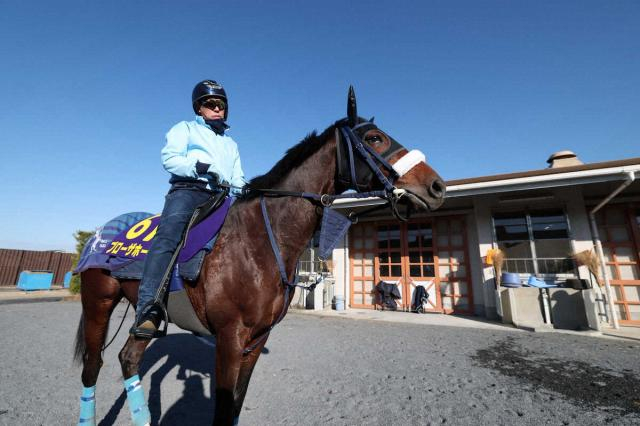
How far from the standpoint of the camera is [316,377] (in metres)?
3.71

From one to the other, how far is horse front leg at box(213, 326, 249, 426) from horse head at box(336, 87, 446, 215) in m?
1.23

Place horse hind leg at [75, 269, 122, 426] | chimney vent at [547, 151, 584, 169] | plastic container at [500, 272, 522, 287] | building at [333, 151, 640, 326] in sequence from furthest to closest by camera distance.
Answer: chimney vent at [547, 151, 584, 169]
plastic container at [500, 272, 522, 287]
building at [333, 151, 640, 326]
horse hind leg at [75, 269, 122, 426]

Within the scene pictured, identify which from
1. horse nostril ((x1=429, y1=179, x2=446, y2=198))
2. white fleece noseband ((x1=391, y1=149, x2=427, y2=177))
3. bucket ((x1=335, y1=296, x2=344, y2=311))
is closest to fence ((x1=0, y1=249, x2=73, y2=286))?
bucket ((x1=335, y1=296, x2=344, y2=311))

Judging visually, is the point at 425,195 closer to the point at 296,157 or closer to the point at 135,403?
the point at 296,157

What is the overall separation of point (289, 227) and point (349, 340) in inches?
186

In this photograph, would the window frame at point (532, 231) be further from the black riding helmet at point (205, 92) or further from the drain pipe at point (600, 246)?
the black riding helmet at point (205, 92)

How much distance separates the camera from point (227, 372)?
5.35 feet

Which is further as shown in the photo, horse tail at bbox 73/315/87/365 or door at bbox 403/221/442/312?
door at bbox 403/221/442/312

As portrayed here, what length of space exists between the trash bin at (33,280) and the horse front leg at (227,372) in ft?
72.8

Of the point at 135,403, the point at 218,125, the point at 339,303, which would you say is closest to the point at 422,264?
the point at 339,303

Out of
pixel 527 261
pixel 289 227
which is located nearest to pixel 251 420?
pixel 289 227

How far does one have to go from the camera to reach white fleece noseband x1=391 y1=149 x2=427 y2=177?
5.70 ft

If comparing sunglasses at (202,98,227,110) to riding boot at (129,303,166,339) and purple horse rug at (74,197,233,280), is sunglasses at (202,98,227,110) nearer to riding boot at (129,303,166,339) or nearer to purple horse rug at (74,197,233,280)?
purple horse rug at (74,197,233,280)

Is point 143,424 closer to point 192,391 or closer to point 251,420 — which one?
point 251,420
